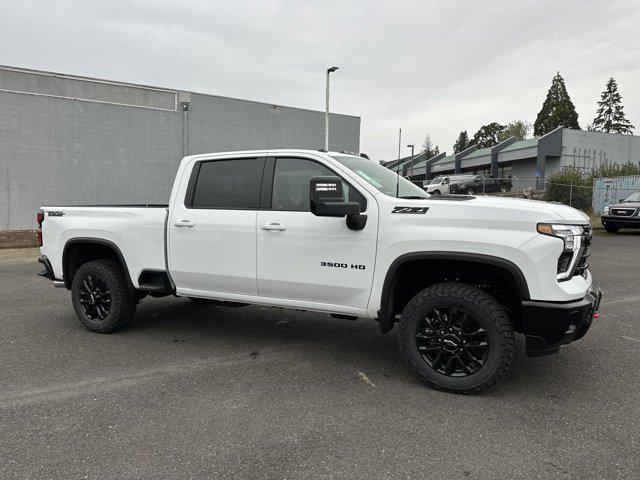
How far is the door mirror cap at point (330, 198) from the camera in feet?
12.4

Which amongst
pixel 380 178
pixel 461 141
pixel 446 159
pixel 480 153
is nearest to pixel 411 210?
pixel 380 178

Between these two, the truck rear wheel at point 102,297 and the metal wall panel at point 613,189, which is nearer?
the truck rear wheel at point 102,297

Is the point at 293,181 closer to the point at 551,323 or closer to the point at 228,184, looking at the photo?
the point at 228,184

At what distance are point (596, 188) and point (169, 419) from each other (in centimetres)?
2726

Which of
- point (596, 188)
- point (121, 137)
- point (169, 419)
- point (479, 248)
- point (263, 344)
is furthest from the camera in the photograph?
point (596, 188)

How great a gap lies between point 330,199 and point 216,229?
138cm

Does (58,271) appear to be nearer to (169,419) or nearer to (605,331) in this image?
(169,419)

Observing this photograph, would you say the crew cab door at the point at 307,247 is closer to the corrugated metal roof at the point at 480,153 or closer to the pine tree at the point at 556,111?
the corrugated metal roof at the point at 480,153

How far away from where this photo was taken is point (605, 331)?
18.1 ft

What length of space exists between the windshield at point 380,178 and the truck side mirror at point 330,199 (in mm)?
491

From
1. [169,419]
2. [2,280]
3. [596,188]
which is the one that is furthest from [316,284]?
[596,188]

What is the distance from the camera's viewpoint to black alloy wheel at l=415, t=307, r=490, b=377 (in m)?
3.74

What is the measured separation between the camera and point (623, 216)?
56.5 ft

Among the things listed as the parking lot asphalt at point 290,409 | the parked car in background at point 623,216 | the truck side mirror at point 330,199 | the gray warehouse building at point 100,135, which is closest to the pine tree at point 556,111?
the parked car in background at point 623,216
